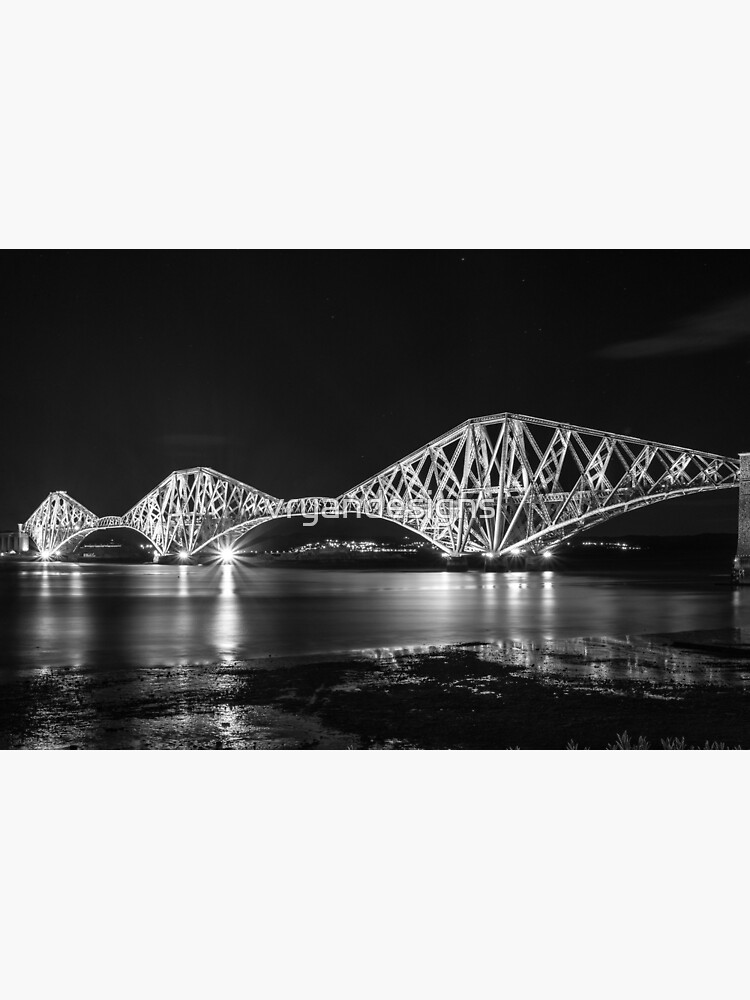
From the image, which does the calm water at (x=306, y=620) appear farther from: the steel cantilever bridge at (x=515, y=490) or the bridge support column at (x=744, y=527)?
the steel cantilever bridge at (x=515, y=490)

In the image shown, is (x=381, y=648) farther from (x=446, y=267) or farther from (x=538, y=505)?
(x=538, y=505)

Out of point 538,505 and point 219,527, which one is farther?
point 219,527

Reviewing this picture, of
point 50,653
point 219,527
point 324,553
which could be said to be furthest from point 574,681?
point 324,553

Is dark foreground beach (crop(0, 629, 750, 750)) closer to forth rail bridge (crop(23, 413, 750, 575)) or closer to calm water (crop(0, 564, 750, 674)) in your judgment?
calm water (crop(0, 564, 750, 674))

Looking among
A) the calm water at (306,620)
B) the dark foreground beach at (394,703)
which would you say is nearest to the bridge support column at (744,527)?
the calm water at (306,620)

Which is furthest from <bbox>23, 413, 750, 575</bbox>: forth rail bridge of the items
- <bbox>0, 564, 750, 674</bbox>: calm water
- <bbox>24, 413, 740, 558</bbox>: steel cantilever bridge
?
<bbox>0, 564, 750, 674</bbox>: calm water

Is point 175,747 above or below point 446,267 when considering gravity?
below
